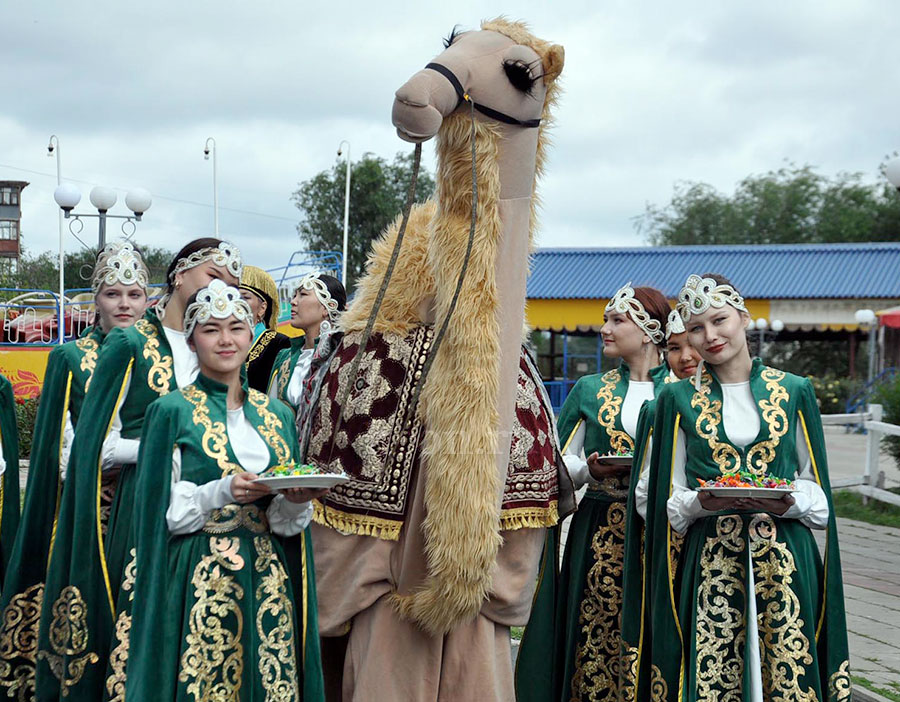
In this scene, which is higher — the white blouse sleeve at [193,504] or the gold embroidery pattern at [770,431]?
the gold embroidery pattern at [770,431]

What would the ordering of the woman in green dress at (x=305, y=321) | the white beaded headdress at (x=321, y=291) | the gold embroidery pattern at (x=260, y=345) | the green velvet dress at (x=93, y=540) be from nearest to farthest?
1. the green velvet dress at (x=93, y=540)
2. the woman in green dress at (x=305, y=321)
3. the white beaded headdress at (x=321, y=291)
4. the gold embroidery pattern at (x=260, y=345)

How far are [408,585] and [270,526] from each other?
0.48m

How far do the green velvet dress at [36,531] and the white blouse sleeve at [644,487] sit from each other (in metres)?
2.19

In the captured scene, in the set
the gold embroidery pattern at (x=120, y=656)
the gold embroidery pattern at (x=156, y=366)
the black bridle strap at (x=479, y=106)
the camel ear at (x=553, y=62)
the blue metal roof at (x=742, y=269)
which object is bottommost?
the gold embroidery pattern at (x=120, y=656)

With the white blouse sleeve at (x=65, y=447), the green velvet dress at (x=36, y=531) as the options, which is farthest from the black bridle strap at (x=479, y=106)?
the white blouse sleeve at (x=65, y=447)

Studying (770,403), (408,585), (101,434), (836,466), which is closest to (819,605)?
(770,403)

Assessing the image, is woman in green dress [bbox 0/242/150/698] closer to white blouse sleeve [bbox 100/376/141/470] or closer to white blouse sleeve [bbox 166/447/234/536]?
white blouse sleeve [bbox 100/376/141/470]

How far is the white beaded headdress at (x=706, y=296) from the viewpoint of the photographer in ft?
14.2

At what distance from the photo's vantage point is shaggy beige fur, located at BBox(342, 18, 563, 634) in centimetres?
364

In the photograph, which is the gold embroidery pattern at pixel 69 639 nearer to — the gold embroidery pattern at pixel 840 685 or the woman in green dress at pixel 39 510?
the woman in green dress at pixel 39 510

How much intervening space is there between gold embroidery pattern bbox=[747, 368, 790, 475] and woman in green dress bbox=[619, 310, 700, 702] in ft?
1.31

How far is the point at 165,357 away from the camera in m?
4.36

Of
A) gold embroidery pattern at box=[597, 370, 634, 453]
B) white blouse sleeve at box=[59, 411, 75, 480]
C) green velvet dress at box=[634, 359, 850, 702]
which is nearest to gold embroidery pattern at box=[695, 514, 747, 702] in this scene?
green velvet dress at box=[634, 359, 850, 702]

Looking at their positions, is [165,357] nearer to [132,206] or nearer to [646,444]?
[646,444]
